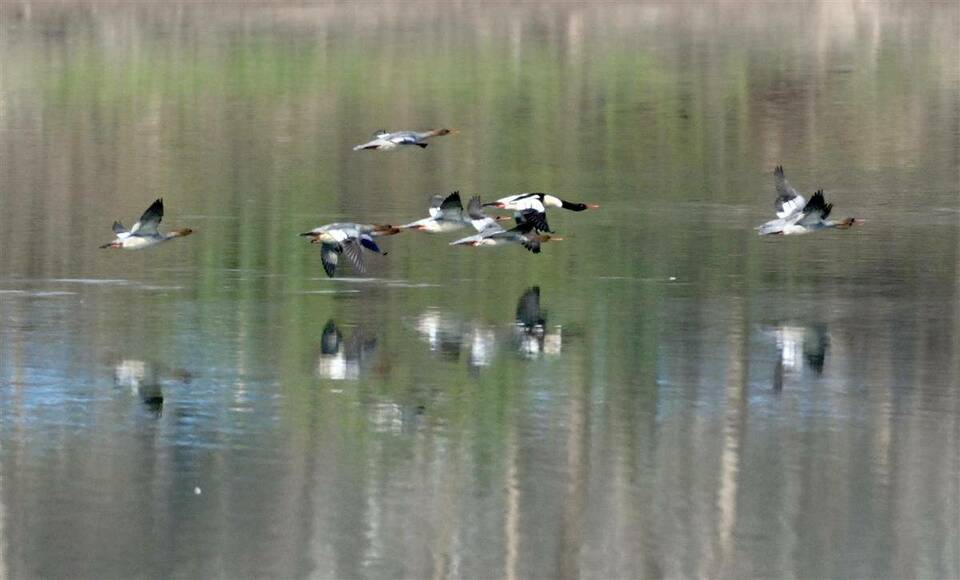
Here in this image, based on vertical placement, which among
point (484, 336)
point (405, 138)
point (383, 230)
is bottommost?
point (484, 336)

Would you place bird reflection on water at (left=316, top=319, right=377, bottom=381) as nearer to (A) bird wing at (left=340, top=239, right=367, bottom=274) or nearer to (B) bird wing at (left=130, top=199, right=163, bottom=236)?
(A) bird wing at (left=340, top=239, right=367, bottom=274)

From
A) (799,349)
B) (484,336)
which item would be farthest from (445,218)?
Answer: (799,349)

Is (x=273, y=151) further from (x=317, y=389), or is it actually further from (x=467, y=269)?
(x=317, y=389)

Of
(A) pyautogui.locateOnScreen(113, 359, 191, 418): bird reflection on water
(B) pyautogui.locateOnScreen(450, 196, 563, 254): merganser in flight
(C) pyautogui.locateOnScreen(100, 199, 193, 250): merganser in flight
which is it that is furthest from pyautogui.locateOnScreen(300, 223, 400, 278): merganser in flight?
(A) pyautogui.locateOnScreen(113, 359, 191, 418): bird reflection on water

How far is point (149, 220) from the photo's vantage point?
19625 mm

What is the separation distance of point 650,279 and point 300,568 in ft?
29.0

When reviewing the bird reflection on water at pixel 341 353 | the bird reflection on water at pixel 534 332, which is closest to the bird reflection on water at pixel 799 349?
the bird reflection on water at pixel 534 332

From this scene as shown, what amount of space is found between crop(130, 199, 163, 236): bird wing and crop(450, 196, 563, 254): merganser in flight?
2808 mm

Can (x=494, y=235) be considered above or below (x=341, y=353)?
above

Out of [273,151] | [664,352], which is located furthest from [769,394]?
[273,151]

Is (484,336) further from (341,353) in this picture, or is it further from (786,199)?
(786,199)

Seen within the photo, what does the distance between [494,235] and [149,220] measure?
3.23 metres

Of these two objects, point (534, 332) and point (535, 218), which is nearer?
point (534, 332)

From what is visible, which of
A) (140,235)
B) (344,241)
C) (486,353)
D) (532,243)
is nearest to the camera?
(486,353)
